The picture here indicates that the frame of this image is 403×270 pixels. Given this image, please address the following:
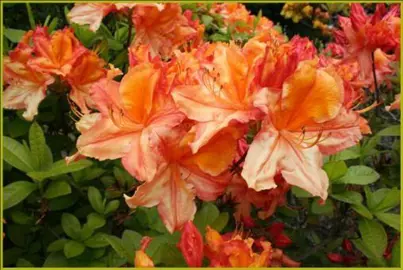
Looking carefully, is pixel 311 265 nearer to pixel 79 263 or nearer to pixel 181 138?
pixel 79 263

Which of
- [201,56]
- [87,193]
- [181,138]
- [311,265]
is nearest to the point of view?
[181,138]

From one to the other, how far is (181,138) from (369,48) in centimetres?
89

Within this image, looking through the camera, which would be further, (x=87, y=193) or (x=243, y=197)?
(x=87, y=193)

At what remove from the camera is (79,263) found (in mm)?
1237

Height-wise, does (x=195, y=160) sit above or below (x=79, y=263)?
above

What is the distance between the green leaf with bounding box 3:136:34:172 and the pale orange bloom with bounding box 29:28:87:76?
0.20 metres

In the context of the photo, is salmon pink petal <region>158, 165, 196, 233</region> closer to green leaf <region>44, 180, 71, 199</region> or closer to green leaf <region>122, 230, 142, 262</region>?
green leaf <region>122, 230, 142, 262</region>

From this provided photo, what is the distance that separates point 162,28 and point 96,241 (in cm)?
59

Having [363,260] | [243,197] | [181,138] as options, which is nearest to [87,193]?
[243,197]

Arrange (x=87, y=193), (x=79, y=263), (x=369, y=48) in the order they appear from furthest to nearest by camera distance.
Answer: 1. (x=369, y=48)
2. (x=87, y=193)
3. (x=79, y=263)

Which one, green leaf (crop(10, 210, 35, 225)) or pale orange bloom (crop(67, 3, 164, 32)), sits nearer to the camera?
green leaf (crop(10, 210, 35, 225))

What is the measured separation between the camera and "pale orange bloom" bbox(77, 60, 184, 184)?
0.96m

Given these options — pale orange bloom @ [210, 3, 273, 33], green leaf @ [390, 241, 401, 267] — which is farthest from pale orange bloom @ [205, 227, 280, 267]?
pale orange bloom @ [210, 3, 273, 33]

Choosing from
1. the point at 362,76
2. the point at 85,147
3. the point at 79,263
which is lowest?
the point at 79,263
